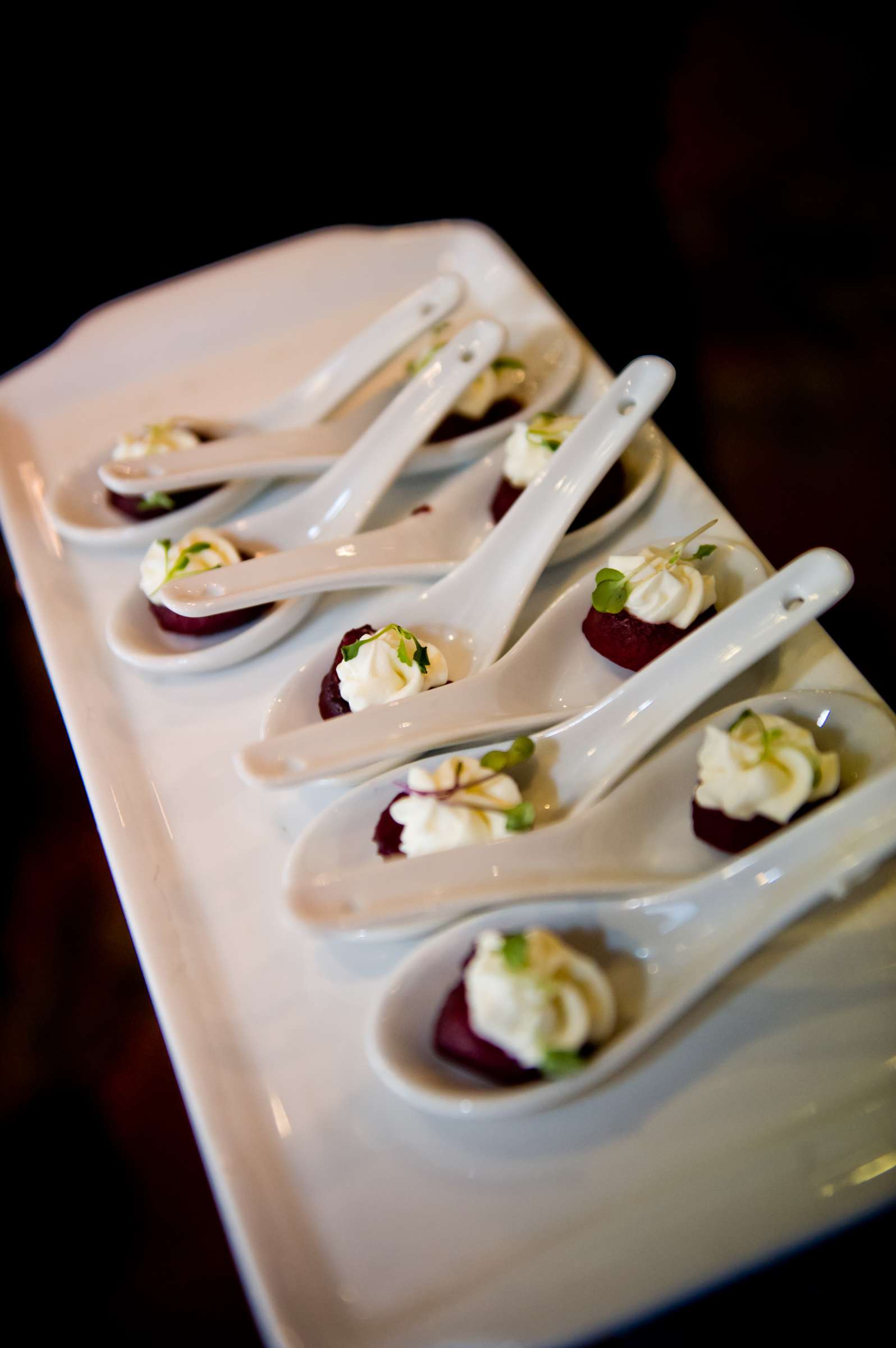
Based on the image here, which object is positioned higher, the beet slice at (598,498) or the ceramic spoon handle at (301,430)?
the ceramic spoon handle at (301,430)

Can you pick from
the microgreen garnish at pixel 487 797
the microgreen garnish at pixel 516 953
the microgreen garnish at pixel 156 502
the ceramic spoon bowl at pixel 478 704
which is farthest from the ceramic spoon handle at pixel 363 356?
the microgreen garnish at pixel 516 953

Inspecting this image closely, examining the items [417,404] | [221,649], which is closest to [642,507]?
[417,404]

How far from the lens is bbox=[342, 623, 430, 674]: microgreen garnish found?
1.13 meters

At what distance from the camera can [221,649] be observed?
125cm

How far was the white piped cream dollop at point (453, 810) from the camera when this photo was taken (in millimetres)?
990

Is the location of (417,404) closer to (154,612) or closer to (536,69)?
(154,612)

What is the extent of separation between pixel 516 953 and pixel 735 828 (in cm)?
30

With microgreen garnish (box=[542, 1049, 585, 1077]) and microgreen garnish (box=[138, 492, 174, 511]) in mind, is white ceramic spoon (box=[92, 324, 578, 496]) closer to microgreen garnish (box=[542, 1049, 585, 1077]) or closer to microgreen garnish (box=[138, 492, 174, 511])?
microgreen garnish (box=[138, 492, 174, 511])

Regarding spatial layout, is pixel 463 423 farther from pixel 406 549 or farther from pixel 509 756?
pixel 509 756

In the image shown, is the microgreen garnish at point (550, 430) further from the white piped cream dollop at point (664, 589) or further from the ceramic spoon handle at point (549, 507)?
the white piped cream dollop at point (664, 589)

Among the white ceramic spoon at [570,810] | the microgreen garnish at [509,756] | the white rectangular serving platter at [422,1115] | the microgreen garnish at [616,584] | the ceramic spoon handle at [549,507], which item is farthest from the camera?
the ceramic spoon handle at [549,507]

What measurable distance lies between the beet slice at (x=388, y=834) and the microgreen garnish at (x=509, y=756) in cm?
10

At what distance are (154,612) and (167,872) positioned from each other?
403 millimetres

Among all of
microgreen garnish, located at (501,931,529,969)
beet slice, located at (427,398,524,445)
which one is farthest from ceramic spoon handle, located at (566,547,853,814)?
beet slice, located at (427,398,524,445)
